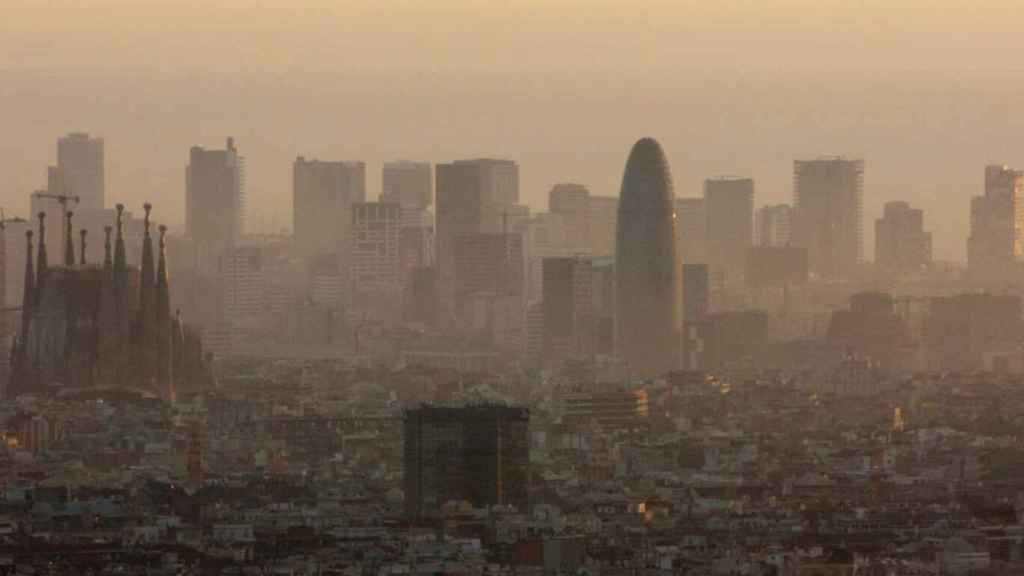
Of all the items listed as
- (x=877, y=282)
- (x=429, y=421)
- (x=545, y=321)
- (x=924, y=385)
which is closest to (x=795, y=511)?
(x=429, y=421)

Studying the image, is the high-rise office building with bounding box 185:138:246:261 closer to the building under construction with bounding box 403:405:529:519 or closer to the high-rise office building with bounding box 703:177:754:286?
the high-rise office building with bounding box 703:177:754:286

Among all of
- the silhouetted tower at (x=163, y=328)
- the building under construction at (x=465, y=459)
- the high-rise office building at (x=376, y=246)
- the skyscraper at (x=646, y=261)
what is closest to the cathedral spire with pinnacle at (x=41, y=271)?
the silhouetted tower at (x=163, y=328)

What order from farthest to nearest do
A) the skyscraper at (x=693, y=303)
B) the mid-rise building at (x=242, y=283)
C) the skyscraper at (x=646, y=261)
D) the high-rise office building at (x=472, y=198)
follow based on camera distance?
the high-rise office building at (x=472, y=198)
the mid-rise building at (x=242, y=283)
the skyscraper at (x=646, y=261)
the skyscraper at (x=693, y=303)

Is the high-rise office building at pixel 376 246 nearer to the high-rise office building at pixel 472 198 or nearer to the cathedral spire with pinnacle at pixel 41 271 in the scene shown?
the high-rise office building at pixel 472 198

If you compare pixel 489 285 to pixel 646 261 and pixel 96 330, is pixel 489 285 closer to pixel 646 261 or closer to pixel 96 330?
pixel 646 261

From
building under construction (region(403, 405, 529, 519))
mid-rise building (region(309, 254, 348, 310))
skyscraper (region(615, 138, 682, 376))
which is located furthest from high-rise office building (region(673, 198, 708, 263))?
building under construction (region(403, 405, 529, 519))

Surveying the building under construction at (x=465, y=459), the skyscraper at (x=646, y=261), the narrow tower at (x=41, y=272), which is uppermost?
the skyscraper at (x=646, y=261)
